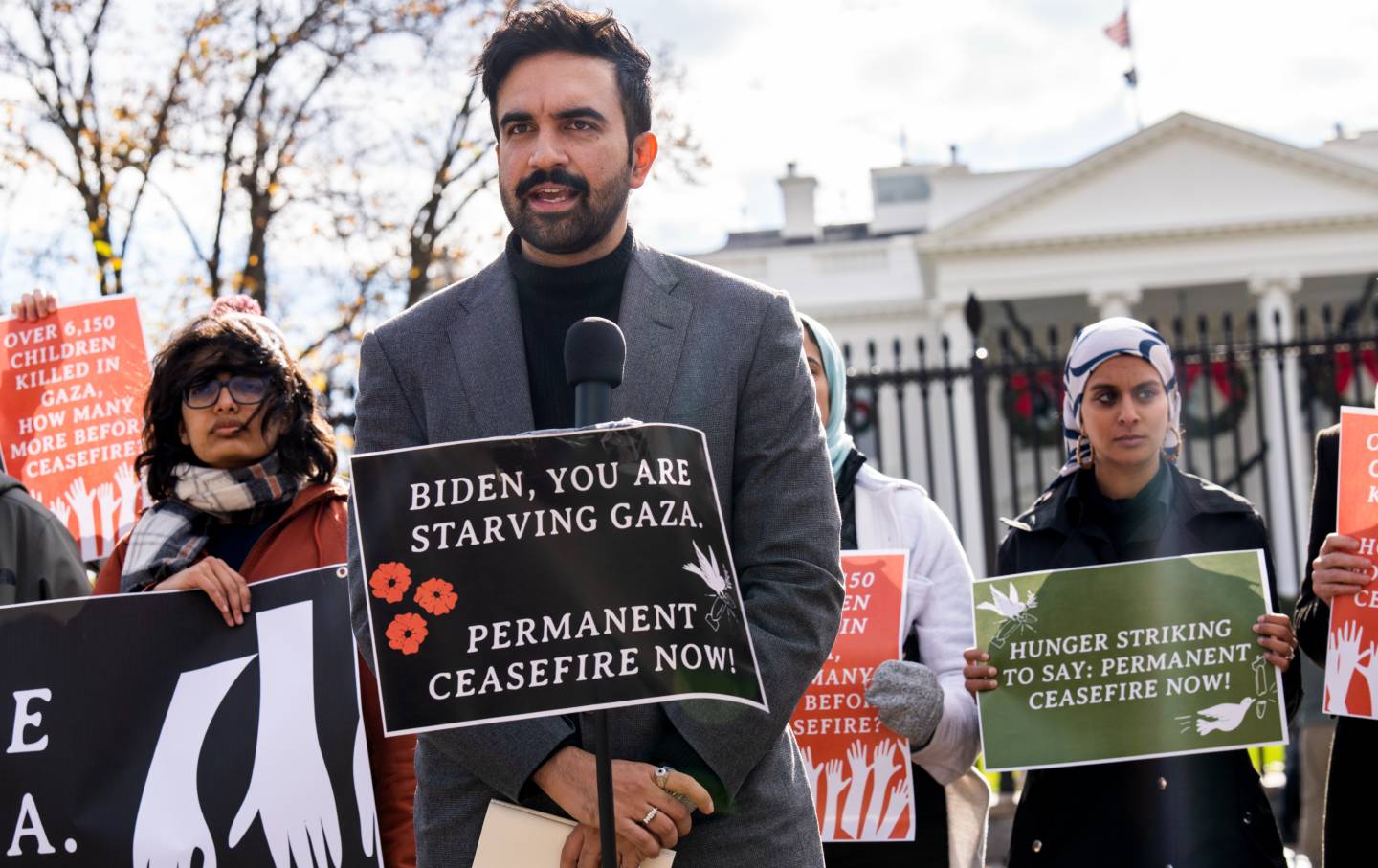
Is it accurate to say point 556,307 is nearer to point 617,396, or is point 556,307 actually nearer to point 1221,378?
point 617,396

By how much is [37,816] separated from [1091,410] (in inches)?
105

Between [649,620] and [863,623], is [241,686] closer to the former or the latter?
[863,623]

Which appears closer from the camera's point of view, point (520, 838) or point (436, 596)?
point (436, 596)

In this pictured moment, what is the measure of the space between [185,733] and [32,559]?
0.86 m

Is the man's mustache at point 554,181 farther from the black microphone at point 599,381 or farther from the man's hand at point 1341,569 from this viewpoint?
the man's hand at point 1341,569

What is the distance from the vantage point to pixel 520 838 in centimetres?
231

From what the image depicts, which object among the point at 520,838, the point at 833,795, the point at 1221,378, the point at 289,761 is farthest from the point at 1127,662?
the point at 1221,378

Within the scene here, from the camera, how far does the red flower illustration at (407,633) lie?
2.05 meters

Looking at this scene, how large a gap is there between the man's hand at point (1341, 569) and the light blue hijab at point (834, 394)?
1.18 metres

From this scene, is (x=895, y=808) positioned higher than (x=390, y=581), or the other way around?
(x=390, y=581)

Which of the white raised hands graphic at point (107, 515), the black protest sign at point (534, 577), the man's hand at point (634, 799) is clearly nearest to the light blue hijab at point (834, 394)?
the man's hand at point (634, 799)

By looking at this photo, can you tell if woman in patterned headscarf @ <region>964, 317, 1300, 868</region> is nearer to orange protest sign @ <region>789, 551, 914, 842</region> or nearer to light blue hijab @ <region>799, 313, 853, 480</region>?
orange protest sign @ <region>789, 551, 914, 842</region>

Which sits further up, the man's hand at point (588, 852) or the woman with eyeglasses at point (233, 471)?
the woman with eyeglasses at point (233, 471)

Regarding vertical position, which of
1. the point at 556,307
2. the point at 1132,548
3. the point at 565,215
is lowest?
the point at 1132,548
